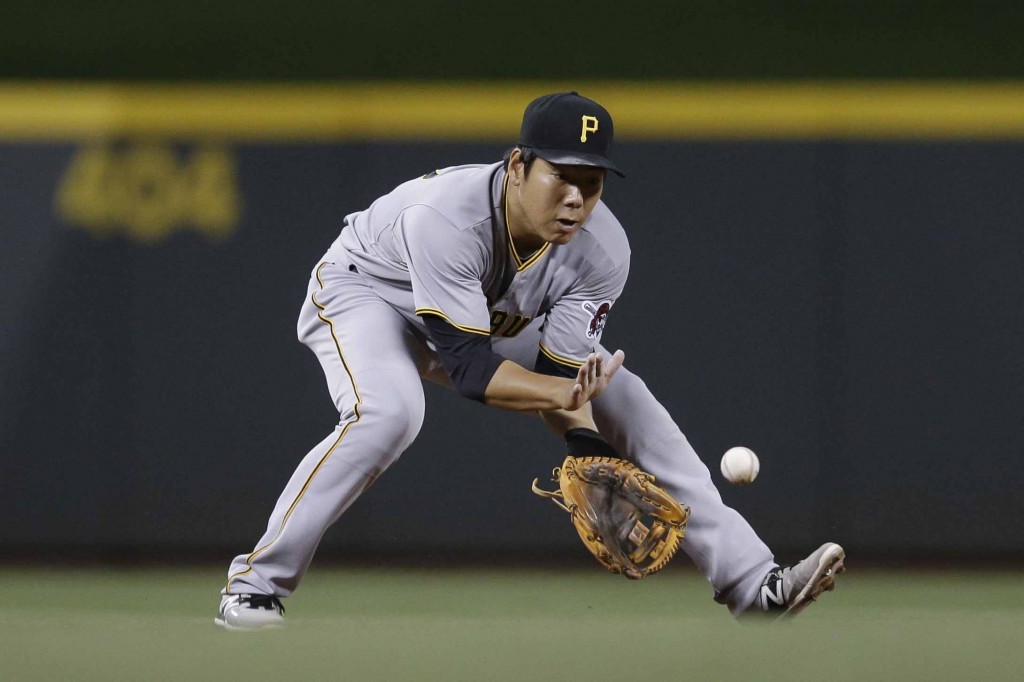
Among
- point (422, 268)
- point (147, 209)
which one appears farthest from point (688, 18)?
point (422, 268)

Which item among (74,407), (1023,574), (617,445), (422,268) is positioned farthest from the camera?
(74,407)

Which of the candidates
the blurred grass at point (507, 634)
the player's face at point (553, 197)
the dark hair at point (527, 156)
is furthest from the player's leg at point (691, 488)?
the dark hair at point (527, 156)

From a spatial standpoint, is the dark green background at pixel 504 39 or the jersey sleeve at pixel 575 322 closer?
the jersey sleeve at pixel 575 322

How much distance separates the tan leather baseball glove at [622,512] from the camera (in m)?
3.28

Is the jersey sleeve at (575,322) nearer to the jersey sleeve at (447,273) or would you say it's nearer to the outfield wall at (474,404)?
the jersey sleeve at (447,273)

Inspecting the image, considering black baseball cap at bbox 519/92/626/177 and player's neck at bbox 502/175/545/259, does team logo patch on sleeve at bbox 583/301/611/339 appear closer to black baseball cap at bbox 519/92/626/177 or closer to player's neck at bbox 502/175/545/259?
player's neck at bbox 502/175/545/259

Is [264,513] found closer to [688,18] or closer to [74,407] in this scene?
[74,407]

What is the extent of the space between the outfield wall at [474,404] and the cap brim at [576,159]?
199 cm

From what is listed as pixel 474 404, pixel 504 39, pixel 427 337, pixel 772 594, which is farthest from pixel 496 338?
pixel 504 39

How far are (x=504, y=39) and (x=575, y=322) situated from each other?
233cm

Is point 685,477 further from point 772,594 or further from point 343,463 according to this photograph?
point 343,463

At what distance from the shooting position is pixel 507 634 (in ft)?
Answer: 9.19

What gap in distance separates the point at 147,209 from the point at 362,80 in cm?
92

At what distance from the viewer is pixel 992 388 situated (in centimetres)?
494
